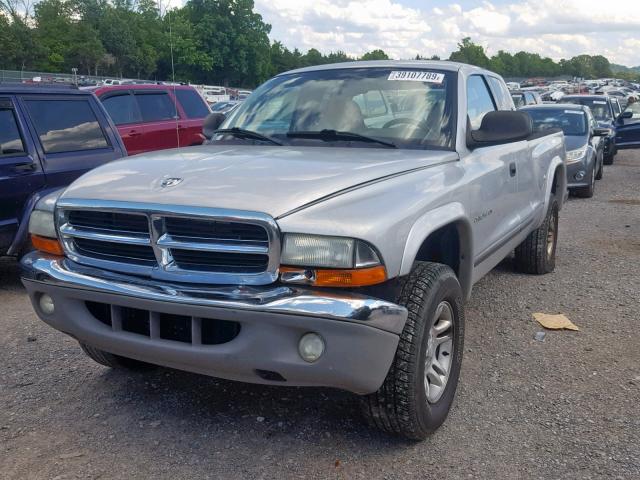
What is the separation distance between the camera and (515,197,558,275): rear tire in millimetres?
6066

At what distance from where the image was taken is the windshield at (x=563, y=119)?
12.0 metres

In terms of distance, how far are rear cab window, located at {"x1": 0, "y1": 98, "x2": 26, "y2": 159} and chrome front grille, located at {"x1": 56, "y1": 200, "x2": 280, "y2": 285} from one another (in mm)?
3051

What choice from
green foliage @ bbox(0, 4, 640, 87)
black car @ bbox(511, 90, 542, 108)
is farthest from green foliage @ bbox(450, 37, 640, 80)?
black car @ bbox(511, 90, 542, 108)

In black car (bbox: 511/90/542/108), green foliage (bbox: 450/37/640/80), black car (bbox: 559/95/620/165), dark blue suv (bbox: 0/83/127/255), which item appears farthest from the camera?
green foliage (bbox: 450/37/640/80)

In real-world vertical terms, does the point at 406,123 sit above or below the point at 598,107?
above

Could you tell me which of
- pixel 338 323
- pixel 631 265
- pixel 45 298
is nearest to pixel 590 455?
pixel 338 323

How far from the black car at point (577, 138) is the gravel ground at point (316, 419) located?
23.0 ft

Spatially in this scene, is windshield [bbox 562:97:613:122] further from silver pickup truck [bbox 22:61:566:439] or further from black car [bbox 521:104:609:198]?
silver pickup truck [bbox 22:61:566:439]

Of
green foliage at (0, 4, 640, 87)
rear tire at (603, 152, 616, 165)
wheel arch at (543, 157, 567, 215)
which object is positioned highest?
green foliage at (0, 4, 640, 87)

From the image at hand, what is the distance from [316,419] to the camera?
11.4ft

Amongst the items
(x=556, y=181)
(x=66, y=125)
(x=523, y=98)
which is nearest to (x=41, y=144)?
(x=66, y=125)

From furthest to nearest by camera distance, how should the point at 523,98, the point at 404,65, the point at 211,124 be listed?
the point at 523,98
the point at 211,124
the point at 404,65

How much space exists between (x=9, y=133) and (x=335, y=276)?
434 centimetres

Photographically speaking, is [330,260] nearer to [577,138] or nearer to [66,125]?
[66,125]
